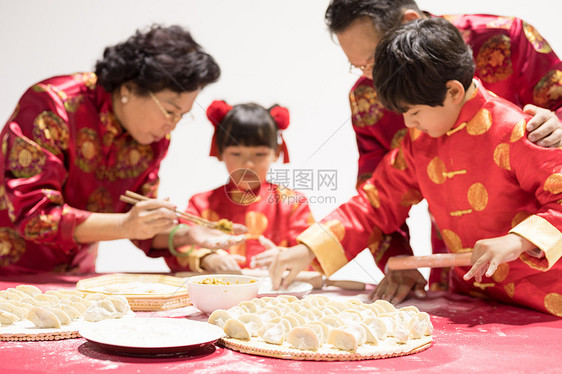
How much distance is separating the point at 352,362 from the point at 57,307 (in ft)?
1.65

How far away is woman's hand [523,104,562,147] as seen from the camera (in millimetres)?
1273

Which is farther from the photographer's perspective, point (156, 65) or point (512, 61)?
point (156, 65)

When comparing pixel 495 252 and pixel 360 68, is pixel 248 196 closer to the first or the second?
pixel 360 68

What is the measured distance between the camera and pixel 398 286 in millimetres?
1501

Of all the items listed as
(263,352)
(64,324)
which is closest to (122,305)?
(64,324)

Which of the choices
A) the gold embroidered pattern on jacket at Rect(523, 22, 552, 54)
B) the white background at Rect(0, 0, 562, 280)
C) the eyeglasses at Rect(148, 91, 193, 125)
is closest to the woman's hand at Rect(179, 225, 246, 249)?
the white background at Rect(0, 0, 562, 280)

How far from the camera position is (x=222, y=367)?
0.89m

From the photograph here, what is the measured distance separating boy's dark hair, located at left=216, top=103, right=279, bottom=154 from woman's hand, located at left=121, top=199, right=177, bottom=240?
341mm

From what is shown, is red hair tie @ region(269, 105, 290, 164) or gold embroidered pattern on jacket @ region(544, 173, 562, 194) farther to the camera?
red hair tie @ region(269, 105, 290, 164)

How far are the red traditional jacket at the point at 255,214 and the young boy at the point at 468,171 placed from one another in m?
0.55

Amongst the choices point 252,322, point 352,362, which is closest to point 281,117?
point 252,322

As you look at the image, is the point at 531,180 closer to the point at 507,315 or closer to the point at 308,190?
the point at 507,315

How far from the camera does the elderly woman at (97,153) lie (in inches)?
69.9

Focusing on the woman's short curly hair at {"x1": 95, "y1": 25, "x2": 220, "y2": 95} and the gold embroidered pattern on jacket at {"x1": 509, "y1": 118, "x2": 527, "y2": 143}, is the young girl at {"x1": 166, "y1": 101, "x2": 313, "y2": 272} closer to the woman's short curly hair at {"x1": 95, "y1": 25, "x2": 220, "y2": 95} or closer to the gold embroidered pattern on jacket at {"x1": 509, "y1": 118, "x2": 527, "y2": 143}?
the woman's short curly hair at {"x1": 95, "y1": 25, "x2": 220, "y2": 95}
